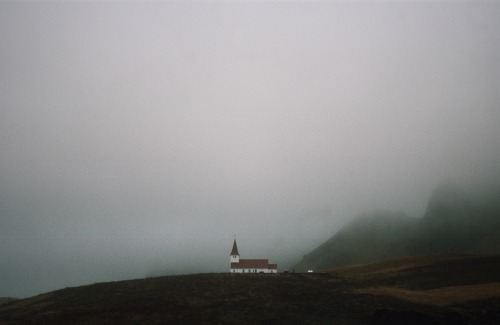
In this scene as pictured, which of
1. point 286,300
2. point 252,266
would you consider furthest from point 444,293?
point 252,266

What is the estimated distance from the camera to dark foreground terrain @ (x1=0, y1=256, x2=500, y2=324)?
39031 millimetres

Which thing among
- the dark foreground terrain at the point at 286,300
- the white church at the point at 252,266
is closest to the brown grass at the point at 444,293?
the dark foreground terrain at the point at 286,300

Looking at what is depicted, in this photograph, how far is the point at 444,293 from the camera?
46406 millimetres

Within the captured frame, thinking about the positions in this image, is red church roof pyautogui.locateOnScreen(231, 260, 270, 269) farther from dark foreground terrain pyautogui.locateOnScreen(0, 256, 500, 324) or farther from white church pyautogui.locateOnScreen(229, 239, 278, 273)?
dark foreground terrain pyautogui.locateOnScreen(0, 256, 500, 324)

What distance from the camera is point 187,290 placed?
52.4m

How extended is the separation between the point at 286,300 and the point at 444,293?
1931cm

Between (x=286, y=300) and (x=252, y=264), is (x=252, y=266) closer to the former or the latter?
(x=252, y=264)

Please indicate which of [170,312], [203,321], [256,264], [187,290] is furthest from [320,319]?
[256,264]

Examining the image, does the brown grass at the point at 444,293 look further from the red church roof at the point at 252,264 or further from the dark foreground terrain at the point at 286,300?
the red church roof at the point at 252,264

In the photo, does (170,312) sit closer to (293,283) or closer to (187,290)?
(187,290)

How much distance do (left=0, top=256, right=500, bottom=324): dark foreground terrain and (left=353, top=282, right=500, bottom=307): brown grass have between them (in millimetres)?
103

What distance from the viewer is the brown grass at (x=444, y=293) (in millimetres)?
43094

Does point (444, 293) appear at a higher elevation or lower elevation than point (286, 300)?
lower

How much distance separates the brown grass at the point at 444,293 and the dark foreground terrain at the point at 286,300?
4.1 inches
